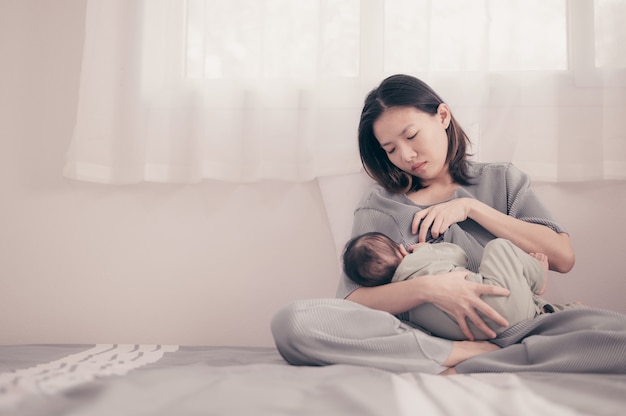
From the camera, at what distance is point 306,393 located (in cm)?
77

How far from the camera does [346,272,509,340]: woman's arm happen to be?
113 cm

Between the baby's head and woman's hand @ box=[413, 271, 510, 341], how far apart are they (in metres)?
0.11

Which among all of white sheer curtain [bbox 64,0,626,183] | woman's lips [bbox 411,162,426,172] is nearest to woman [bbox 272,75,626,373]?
woman's lips [bbox 411,162,426,172]

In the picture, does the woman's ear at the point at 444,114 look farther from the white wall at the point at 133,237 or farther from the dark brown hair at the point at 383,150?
the white wall at the point at 133,237

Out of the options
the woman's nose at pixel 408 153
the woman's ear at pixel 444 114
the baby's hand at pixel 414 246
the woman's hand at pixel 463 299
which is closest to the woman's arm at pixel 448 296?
the woman's hand at pixel 463 299

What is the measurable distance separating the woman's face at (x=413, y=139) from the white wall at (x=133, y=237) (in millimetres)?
298

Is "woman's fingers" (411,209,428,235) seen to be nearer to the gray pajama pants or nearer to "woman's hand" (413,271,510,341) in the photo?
"woman's hand" (413,271,510,341)

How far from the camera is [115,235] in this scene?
179 centimetres

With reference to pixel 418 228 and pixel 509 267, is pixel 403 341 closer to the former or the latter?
pixel 509 267

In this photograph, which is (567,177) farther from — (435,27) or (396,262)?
(396,262)

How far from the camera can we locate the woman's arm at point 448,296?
1129mm

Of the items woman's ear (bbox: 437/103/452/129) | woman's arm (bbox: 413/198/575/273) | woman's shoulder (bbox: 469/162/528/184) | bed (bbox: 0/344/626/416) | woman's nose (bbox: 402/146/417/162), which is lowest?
bed (bbox: 0/344/626/416)

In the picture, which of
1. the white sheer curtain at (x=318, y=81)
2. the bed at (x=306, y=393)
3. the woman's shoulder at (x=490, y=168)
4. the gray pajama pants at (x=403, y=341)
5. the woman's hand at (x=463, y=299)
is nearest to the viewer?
the bed at (x=306, y=393)

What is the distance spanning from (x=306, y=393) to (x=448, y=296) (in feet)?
1.57
